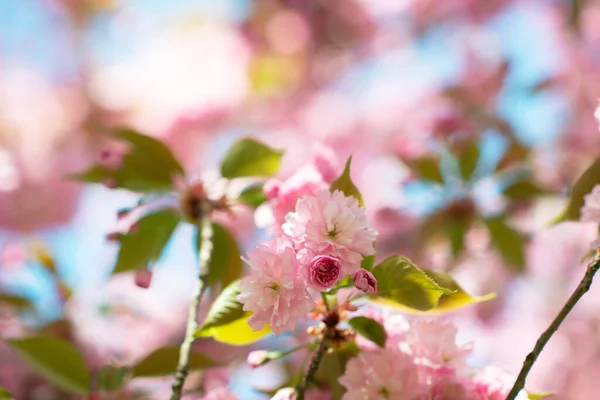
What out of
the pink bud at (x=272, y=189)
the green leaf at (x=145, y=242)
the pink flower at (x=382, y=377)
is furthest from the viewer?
the green leaf at (x=145, y=242)

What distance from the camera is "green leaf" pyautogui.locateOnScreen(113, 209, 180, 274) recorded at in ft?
2.84

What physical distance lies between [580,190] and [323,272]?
36 cm

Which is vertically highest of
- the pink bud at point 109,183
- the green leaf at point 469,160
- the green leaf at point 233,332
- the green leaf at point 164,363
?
the green leaf at point 469,160

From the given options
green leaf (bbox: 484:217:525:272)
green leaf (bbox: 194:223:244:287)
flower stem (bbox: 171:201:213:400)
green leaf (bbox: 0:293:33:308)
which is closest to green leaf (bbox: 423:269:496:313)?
flower stem (bbox: 171:201:213:400)

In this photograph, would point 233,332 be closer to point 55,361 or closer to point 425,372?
point 425,372

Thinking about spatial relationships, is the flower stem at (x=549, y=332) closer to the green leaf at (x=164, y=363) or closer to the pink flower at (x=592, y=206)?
the pink flower at (x=592, y=206)

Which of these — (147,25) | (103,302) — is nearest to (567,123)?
(103,302)

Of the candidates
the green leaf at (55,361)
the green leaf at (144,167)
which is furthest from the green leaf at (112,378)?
the green leaf at (144,167)

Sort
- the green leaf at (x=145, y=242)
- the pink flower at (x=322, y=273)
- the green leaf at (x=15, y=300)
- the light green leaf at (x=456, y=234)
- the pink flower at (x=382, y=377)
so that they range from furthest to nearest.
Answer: the light green leaf at (x=456, y=234)
the green leaf at (x=15, y=300)
the green leaf at (x=145, y=242)
the pink flower at (x=382, y=377)
the pink flower at (x=322, y=273)

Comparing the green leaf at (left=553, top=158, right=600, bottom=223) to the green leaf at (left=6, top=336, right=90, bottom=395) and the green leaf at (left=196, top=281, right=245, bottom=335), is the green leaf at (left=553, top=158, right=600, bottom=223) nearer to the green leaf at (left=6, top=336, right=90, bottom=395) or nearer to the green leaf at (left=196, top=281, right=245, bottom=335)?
the green leaf at (left=196, top=281, right=245, bottom=335)

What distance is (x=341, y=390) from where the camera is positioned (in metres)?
0.72

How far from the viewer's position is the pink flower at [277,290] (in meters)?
0.57

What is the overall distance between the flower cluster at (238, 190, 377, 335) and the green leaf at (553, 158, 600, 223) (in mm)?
307

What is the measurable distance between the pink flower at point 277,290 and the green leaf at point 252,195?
0.34m
